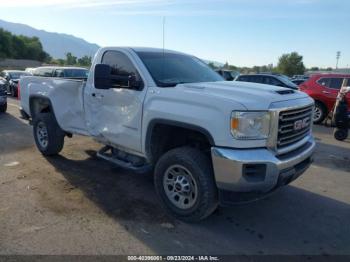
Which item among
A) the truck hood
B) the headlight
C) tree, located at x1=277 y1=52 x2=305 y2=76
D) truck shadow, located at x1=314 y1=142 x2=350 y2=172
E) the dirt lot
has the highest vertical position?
the truck hood

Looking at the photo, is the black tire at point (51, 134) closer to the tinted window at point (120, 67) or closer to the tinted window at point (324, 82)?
the tinted window at point (120, 67)

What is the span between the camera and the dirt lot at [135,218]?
12.8 feet

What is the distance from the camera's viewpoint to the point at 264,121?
12.9 ft

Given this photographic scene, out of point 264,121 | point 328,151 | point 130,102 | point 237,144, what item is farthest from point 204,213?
point 328,151

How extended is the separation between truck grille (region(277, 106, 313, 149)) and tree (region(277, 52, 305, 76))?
7720 cm

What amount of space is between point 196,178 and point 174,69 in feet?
5.76

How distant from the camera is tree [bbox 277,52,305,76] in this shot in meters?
78.4

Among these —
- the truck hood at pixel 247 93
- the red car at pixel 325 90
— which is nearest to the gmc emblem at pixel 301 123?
the truck hood at pixel 247 93

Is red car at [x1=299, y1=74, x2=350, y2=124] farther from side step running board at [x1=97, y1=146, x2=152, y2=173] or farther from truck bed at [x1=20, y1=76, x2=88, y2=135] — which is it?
truck bed at [x1=20, y1=76, x2=88, y2=135]

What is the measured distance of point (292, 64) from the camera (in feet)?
258

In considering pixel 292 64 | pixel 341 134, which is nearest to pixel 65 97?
pixel 341 134

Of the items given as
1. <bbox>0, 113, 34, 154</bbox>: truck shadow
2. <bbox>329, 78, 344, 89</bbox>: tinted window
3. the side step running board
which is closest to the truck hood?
the side step running board

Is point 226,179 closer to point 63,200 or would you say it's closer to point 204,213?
point 204,213

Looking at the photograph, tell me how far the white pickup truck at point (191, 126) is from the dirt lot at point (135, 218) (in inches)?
16.4
